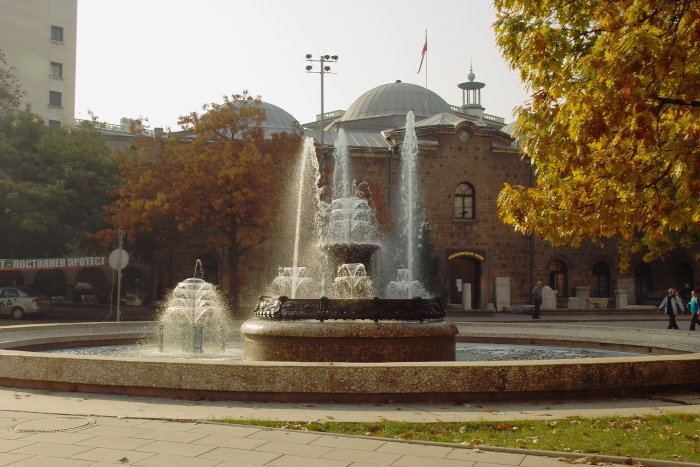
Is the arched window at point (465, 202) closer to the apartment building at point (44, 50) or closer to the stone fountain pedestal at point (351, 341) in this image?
the stone fountain pedestal at point (351, 341)

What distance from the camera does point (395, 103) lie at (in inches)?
2076

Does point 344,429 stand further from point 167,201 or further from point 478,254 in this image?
point 478,254

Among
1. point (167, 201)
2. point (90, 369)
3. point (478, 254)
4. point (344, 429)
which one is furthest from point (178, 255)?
point (344, 429)

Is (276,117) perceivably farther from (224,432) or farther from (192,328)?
(224,432)

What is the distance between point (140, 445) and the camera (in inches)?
249

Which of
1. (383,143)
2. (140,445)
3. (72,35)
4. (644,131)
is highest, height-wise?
(72,35)

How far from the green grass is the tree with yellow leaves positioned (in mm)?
23039

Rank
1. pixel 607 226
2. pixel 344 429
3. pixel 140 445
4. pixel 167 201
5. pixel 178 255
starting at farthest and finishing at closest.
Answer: pixel 178 255 < pixel 167 201 < pixel 607 226 < pixel 344 429 < pixel 140 445

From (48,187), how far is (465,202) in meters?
21.4

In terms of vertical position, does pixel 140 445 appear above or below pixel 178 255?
below

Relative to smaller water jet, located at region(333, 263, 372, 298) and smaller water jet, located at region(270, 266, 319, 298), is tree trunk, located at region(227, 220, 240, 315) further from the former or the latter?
smaller water jet, located at region(333, 263, 372, 298)

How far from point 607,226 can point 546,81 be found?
182cm

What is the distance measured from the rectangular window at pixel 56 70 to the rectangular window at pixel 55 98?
4.50ft

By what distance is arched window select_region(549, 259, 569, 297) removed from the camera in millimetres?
42562
